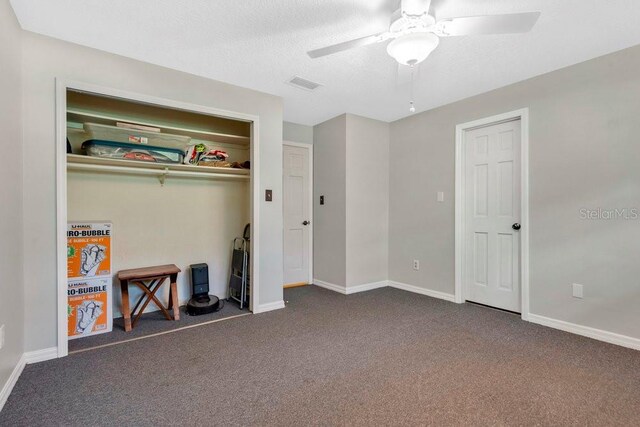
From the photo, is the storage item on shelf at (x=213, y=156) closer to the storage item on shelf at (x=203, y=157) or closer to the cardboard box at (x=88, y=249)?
the storage item on shelf at (x=203, y=157)

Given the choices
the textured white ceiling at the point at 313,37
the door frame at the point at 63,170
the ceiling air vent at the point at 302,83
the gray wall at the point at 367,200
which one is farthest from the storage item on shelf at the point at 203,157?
the gray wall at the point at 367,200

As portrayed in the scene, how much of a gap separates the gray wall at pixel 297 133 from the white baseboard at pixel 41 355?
3.29m

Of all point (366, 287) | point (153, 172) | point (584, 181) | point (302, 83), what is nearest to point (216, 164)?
point (153, 172)

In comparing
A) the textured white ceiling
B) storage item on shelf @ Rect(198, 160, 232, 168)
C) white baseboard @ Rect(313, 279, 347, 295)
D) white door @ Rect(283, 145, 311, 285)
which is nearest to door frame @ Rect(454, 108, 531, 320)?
the textured white ceiling

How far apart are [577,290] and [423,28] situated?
2556mm

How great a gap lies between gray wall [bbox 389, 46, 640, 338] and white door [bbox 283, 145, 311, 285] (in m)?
2.22

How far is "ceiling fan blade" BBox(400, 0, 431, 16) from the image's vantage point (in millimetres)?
1717

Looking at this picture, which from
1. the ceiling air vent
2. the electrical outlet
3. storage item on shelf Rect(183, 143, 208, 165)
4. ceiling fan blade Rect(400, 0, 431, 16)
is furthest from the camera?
storage item on shelf Rect(183, 143, 208, 165)

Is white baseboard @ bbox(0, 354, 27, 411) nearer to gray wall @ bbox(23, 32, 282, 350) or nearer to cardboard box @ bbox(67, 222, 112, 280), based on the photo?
gray wall @ bbox(23, 32, 282, 350)

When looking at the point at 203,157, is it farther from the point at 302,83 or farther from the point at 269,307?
the point at 269,307

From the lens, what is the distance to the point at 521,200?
121 inches

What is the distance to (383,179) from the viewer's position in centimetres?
444

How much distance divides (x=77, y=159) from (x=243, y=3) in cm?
193

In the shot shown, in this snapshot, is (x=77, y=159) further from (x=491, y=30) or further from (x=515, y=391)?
(x=515, y=391)
